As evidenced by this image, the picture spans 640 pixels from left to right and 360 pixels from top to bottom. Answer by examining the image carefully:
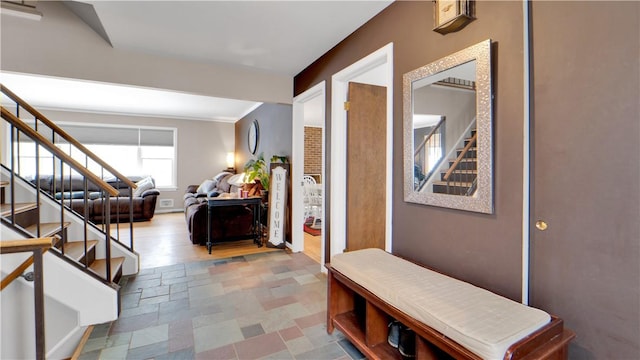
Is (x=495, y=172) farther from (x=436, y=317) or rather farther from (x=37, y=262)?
(x=37, y=262)

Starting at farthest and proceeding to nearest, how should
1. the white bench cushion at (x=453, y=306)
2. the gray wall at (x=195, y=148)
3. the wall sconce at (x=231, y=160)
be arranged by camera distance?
1. the wall sconce at (x=231, y=160)
2. the gray wall at (x=195, y=148)
3. the white bench cushion at (x=453, y=306)

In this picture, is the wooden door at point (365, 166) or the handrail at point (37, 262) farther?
the wooden door at point (365, 166)

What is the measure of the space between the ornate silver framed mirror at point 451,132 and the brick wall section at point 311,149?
571cm

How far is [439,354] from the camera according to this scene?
1.38 m

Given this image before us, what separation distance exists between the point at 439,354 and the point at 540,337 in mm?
464

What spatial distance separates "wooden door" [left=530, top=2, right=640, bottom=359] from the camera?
1.06m

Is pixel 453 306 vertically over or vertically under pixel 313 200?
under

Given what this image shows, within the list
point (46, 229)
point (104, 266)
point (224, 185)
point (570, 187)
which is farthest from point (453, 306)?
point (224, 185)

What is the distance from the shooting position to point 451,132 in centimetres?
171

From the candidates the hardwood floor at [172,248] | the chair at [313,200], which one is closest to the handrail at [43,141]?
the hardwood floor at [172,248]

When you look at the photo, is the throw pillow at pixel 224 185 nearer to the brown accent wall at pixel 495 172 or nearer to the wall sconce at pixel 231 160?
the wall sconce at pixel 231 160

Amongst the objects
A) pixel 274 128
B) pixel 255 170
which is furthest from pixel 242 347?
pixel 274 128

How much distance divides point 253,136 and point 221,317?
4.28 metres

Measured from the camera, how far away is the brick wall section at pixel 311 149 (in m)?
7.62
